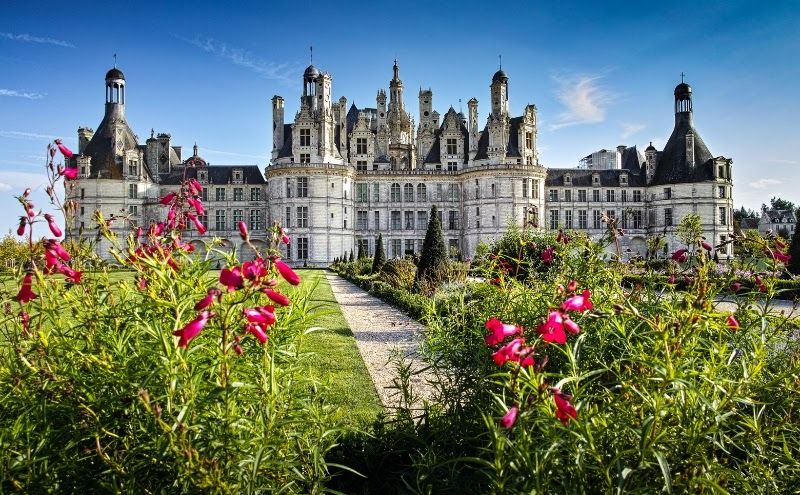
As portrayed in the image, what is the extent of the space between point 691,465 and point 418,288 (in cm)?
1695

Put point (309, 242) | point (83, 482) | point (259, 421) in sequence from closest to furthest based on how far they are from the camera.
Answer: point (259, 421)
point (83, 482)
point (309, 242)

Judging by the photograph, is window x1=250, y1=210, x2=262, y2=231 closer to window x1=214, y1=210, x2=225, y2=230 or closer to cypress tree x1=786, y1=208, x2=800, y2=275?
window x1=214, y1=210, x2=225, y2=230

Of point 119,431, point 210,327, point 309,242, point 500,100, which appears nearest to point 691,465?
point 210,327

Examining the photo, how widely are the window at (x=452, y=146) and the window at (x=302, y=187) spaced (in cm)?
1258

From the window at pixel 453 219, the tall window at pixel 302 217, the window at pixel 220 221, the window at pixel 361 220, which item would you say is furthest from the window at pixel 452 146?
the window at pixel 220 221

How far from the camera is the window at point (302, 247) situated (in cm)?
3941

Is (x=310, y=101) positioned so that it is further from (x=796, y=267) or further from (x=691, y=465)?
(x=691, y=465)

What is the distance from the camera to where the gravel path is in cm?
744

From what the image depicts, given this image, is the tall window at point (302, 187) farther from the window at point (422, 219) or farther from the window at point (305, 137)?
the window at point (422, 219)

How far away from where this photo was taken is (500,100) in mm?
40281

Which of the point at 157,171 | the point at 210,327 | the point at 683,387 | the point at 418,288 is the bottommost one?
the point at 418,288

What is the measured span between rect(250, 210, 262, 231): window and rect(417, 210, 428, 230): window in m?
Result: 13.5

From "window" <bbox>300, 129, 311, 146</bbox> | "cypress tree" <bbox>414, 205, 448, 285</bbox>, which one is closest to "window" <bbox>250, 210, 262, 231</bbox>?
"window" <bbox>300, 129, 311, 146</bbox>

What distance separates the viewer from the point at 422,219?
4384 centimetres
